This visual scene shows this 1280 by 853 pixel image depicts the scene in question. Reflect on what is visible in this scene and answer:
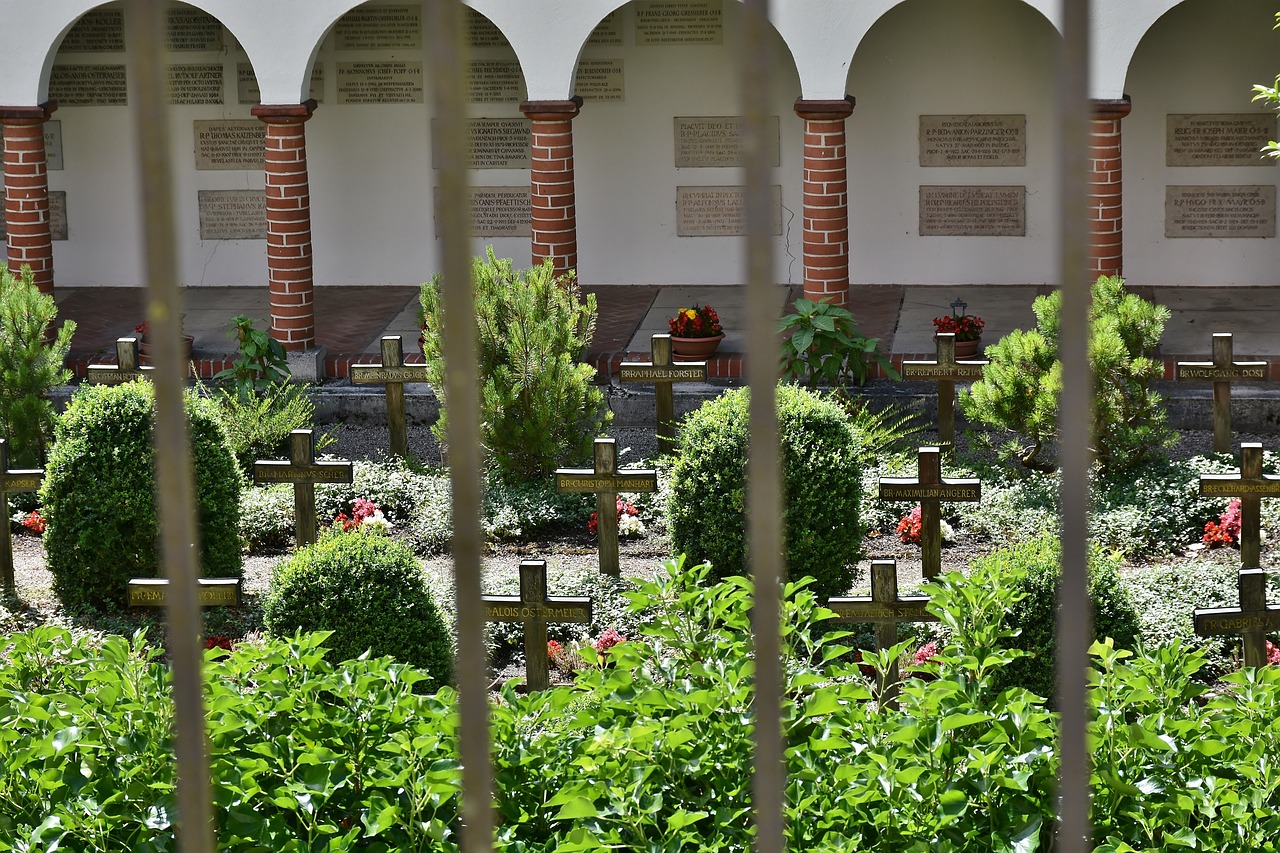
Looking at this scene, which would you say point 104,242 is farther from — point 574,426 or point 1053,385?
point 1053,385

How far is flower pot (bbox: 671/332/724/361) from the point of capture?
39.0 ft

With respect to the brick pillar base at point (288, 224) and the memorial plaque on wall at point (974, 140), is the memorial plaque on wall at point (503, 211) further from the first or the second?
the memorial plaque on wall at point (974, 140)

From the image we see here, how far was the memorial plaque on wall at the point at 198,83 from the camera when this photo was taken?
1503 centimetres

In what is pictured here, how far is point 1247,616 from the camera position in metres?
6.71

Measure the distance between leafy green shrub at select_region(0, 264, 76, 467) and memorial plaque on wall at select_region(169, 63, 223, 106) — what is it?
5052 millimetres

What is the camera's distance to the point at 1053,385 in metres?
9.56

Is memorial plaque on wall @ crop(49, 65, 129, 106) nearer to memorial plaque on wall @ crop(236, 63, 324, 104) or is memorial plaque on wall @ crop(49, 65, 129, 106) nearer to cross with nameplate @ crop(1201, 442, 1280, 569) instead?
memorial plaque on wall @ crop(236, 63, 324, 104)

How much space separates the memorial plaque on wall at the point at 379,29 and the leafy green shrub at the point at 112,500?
7042 millimetres

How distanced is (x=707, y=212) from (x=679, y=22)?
1.68 meters

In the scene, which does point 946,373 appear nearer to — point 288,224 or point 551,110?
point 551,110

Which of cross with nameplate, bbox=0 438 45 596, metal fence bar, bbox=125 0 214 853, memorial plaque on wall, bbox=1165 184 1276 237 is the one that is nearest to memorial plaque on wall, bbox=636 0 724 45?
memorial plaque on wall, bbox=1165 184 1276 237

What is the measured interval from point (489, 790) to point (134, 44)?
53 cm

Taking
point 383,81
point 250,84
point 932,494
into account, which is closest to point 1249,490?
point 932,494

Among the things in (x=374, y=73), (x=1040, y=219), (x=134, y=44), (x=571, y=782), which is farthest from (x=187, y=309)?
(x=134, y=44)
